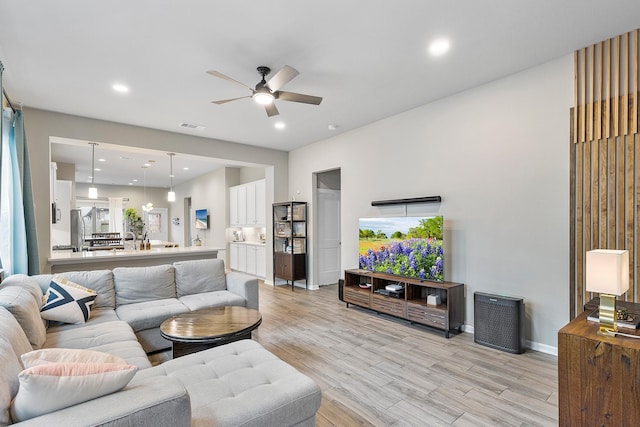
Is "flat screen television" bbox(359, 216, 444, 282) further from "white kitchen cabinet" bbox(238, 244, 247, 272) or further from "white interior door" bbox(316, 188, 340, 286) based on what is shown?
"white kitchen cabinet" bbox(238, 244, 247, 272)

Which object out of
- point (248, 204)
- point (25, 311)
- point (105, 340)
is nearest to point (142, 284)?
point (105, 340)

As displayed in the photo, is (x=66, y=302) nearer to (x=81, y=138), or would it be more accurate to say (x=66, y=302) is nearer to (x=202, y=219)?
(x=81, y=138)

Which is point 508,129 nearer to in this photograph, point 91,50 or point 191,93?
point 191,93

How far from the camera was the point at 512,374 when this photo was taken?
2.70 meters

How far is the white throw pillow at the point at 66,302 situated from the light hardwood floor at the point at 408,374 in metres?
1.72

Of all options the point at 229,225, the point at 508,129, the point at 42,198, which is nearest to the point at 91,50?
the point at 42,198

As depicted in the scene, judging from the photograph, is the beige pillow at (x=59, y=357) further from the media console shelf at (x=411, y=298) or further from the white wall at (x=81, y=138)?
the white wall at (x=81, y=138)

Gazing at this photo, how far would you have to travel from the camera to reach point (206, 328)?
263 centimetres

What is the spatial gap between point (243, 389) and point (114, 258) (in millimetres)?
3753

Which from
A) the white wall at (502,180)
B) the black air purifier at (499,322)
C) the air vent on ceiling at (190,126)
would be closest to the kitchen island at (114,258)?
the air vent on ceiling at (190,126)

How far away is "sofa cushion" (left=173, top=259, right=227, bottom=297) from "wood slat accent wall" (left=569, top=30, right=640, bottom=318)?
3.88 meters

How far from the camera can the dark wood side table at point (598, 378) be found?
1.48 m

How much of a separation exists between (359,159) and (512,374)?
3.55 m

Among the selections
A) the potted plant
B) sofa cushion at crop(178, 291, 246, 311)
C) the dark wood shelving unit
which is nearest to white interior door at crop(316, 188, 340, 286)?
the dark wood shelving unit
